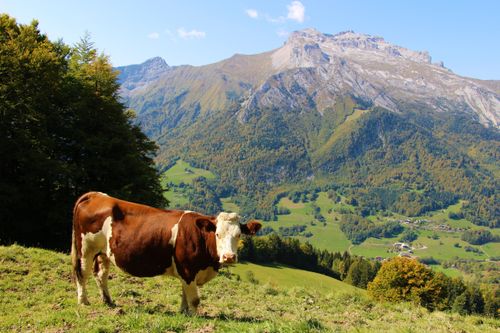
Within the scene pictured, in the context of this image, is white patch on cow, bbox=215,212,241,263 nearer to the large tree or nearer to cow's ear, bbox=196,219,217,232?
cow's ear, bbox=196,219,217,232

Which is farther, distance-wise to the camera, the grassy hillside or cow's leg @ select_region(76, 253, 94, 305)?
cow's leg @ select_region(76, 253, 94, 305)

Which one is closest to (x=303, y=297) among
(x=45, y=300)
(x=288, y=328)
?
(x=288, y=328)

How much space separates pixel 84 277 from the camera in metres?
10.0

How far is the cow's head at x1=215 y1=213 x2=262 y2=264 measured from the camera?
8.56 meters

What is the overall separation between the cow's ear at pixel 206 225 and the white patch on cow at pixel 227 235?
0.25 metres

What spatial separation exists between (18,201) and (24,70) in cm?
830

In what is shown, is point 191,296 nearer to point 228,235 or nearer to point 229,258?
point 229,258

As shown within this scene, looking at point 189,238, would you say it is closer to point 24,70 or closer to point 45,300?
point 45,300

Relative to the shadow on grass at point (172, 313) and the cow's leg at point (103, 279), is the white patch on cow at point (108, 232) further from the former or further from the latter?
the shadow on grass at point (172, 313)

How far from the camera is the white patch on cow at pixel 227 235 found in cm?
867

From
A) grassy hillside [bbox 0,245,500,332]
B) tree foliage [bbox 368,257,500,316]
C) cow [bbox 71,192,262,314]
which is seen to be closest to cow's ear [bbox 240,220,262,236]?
cow [bbox 71,192,262,314]

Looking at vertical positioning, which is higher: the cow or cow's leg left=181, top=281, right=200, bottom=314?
the cow

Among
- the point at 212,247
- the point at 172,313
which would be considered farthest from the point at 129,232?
the point at 172,313

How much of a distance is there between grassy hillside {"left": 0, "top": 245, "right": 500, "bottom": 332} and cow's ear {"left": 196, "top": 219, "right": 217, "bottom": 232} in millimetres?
2026
